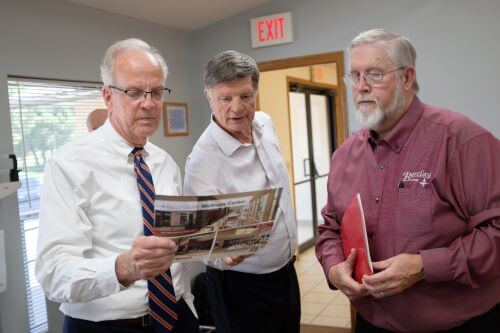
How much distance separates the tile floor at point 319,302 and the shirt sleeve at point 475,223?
114 inches

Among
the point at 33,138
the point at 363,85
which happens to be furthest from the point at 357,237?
the point at 33,138

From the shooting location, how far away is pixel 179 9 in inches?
156

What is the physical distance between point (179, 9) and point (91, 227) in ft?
9.73

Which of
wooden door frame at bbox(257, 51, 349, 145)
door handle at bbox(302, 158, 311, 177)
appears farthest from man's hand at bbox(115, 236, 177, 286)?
door handle at bbox(302, 158, 311, 177)

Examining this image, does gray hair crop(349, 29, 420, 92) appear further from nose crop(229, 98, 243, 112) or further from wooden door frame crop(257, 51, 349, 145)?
wooden door frame crop(257, 51, 349, 145)

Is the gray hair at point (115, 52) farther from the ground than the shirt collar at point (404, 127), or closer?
farther from the ground

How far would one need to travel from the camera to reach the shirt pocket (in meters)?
1.44

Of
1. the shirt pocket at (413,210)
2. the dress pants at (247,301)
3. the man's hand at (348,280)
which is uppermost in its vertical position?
the shirt pocket at (413,210)

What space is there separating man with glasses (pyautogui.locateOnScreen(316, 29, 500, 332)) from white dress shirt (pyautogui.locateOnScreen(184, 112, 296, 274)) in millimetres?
348

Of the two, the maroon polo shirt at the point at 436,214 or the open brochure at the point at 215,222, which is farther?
the maroon polo shirt at the point at 436,214

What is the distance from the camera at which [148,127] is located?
1.53m

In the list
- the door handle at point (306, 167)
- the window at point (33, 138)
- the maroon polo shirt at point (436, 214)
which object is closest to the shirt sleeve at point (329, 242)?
the maroon polo shirt at point (436, 214)

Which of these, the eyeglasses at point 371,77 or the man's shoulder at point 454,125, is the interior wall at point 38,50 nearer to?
the eyeglasses at point 371,77

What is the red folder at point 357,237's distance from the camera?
4.66 feet
